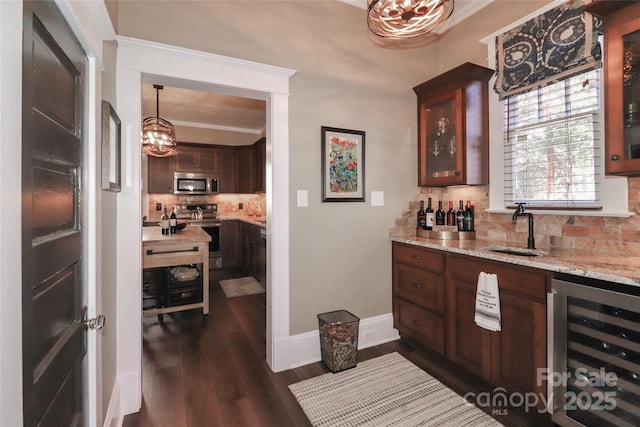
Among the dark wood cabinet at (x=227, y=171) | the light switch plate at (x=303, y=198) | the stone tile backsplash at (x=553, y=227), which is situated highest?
the dark wood cabinet at (x=227, y=171)

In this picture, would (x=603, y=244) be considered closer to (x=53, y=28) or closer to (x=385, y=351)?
(x=385, y=351)

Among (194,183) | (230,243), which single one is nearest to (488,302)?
(230,243)

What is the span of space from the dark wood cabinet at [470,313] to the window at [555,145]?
84 centimetres

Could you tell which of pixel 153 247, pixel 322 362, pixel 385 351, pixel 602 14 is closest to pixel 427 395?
pixel 385 351

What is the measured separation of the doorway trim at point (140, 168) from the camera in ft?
6.31

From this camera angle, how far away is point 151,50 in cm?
199

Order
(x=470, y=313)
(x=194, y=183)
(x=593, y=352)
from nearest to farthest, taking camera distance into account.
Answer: (x=593, y=352), (x=470, y=313), (x=194, y=183)

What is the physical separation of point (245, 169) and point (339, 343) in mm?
4690

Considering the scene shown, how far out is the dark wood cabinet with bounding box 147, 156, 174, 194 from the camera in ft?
18.7

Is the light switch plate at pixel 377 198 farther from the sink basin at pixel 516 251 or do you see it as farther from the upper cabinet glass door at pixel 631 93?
the upper cabinet glass door at pixel 631 93

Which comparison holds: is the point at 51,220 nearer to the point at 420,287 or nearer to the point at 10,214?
the point at 10,214

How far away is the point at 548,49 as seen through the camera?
2.21 metres

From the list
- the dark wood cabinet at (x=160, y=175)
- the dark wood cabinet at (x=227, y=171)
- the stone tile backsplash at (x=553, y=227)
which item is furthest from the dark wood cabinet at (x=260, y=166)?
the stone tile backsplash at (x=553, y=227)

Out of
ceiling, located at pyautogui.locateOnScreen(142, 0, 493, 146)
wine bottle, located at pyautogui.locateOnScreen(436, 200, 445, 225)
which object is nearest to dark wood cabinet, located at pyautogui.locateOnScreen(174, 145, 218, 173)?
ceiling, located at pyautogui.locateOnScreen(142, 0, 493, 146)
